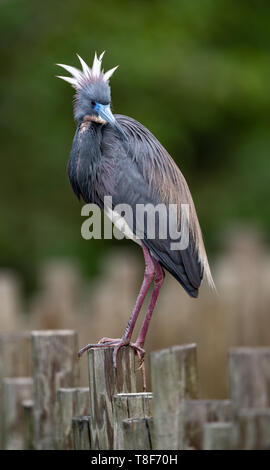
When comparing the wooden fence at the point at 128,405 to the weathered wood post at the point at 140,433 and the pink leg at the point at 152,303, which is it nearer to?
the weathered wood post at the point at 140,433

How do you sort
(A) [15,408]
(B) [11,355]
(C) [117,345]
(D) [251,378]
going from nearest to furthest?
(D) [251,378] < (C) [117,345] < (A) [15,408] < (B) [11,355]

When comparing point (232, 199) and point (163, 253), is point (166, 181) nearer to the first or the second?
point (163, 253)

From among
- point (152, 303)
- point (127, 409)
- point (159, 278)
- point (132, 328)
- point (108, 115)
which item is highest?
point (108, 115)

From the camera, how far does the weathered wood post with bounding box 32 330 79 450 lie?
524 centimetres

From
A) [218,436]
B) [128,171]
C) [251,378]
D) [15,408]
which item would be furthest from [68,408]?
[251,378]

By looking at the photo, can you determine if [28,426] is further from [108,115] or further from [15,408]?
[108,115]

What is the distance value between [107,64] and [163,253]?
837cm

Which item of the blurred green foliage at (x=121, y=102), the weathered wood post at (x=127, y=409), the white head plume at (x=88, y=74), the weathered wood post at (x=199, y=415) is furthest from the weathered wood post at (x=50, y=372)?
the blurred green foliage at (x=121, y=102)

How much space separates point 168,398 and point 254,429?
59 centimetres

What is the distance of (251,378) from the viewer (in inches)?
127

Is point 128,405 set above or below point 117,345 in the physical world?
below

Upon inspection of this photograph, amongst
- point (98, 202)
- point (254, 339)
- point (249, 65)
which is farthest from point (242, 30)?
point (98, 202)

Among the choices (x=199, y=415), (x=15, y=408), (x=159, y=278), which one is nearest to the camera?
(x=199, y=415)

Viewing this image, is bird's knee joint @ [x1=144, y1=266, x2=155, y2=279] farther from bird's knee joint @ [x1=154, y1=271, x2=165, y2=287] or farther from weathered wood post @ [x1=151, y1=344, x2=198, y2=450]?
weathered wood post @ [x1=151, y1=344, x2=198, y2=450]
